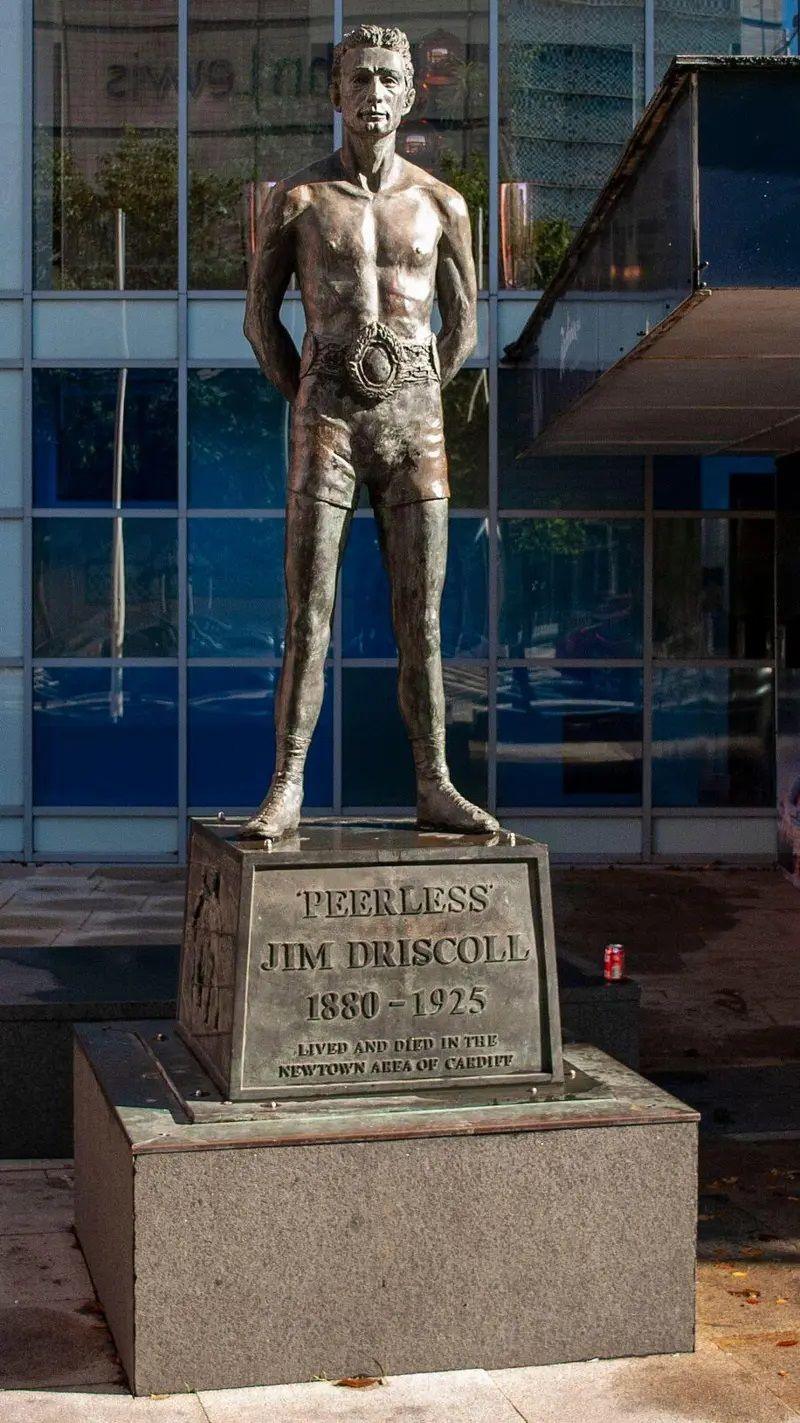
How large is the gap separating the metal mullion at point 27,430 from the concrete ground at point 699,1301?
4.15 m

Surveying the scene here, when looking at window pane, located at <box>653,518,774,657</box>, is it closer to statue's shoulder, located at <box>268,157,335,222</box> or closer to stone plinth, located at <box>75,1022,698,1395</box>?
statue's shoulder, located at <box>268,157,335,222</box>

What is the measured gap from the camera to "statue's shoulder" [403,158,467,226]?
6164 millimetres

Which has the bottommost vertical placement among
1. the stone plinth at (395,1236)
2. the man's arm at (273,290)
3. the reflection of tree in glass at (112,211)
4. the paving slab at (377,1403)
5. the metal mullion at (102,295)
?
the paving slab at (377,1403)

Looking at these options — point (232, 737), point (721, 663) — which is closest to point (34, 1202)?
point (232, 737)

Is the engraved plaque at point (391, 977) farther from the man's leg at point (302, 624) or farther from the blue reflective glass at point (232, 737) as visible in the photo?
the blue reflective glass at point (232, 737)

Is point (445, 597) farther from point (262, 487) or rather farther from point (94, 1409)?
point (94, 1409)

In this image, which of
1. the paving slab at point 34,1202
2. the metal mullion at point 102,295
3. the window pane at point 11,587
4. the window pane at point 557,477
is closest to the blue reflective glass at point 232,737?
the window pane at point 11,587

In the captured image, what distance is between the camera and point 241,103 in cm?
1642

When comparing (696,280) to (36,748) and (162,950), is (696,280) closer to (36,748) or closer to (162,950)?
(162,950)

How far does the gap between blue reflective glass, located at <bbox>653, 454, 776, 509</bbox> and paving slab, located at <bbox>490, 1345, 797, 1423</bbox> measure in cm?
1182

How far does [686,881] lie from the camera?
624 inches

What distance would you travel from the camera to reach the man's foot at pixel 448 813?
6113 millimetres

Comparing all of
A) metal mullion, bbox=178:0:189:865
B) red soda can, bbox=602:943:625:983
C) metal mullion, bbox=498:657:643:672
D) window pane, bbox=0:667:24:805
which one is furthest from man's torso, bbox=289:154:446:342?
window pane, bbox=0:667:24:805

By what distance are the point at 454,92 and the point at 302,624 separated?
11482 mm
